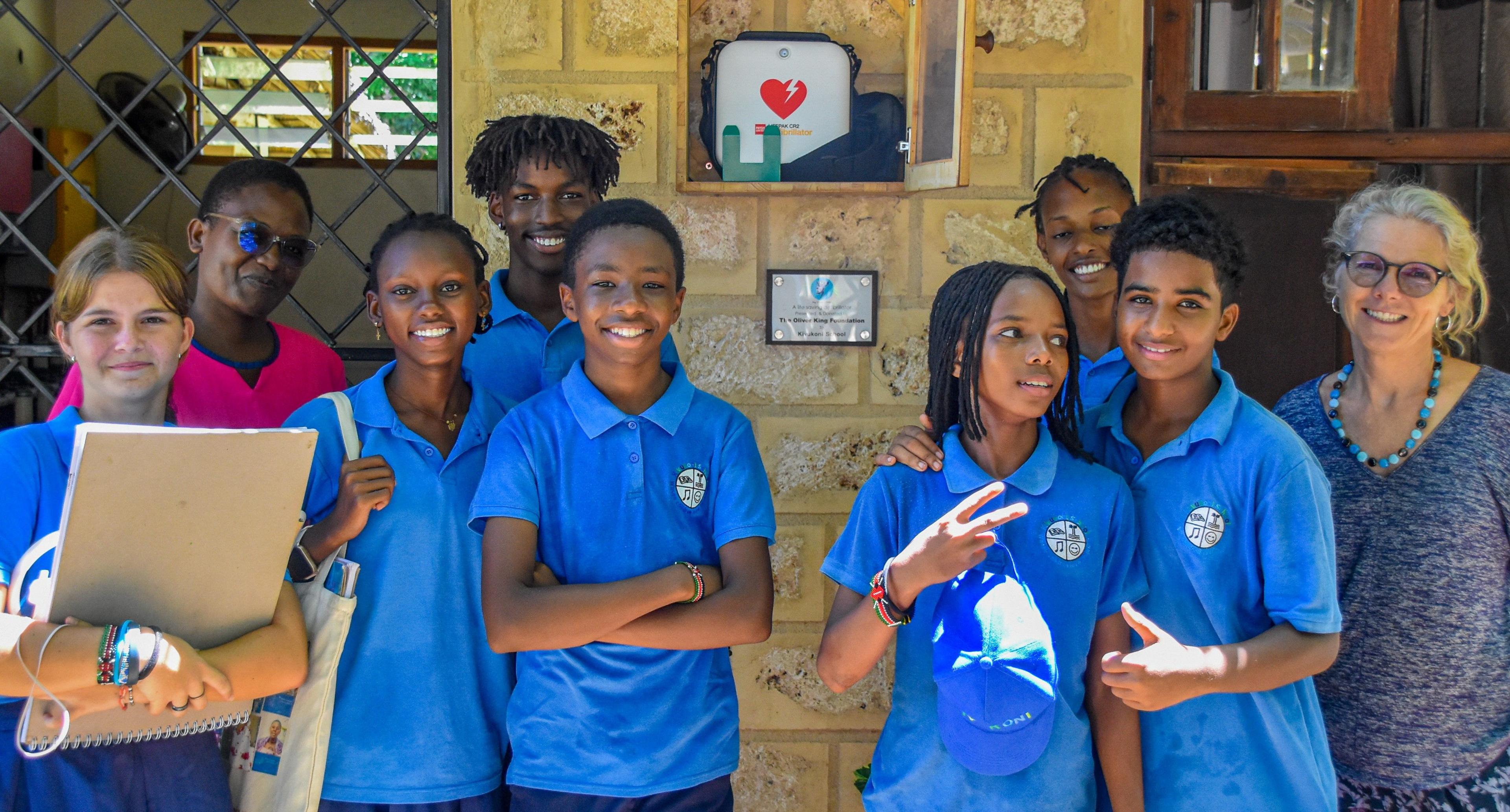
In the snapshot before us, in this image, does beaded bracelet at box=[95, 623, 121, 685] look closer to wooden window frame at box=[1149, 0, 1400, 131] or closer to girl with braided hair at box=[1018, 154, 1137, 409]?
girl with braided hair at box=[1018, 154, 1137, 409]

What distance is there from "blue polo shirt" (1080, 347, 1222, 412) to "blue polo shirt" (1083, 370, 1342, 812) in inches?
18.2

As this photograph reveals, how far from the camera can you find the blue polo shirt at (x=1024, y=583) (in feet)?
6.06

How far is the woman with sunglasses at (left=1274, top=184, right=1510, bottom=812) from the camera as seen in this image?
7.22ft

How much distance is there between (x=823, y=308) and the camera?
10.6 feet

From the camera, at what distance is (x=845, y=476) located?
128 inches

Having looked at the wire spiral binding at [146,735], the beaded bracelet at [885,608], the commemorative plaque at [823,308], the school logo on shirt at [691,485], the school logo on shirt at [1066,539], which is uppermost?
the commemorative plaque at [823,308]

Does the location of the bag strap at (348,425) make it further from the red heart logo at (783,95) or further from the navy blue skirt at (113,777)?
the red heart logo at (783,95)

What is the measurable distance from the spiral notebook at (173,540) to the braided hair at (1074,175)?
190 cm

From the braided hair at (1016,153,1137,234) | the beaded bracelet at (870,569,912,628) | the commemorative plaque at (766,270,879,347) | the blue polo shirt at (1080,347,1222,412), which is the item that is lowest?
the beaded bracelet at (870,569,912,628)

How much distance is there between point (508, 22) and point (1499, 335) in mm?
3197

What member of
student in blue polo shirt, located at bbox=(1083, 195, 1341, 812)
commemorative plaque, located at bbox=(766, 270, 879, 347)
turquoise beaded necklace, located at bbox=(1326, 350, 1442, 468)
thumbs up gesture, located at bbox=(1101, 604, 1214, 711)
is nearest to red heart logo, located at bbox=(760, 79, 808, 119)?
commemorative plaque, located at bbox=(766, 270, 879, 347)

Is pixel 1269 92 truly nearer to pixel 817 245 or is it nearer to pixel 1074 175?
pixel 1074 175

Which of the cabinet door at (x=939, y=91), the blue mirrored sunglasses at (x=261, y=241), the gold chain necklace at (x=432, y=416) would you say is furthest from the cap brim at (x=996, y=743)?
the blue mirrored sunglasses at (x=261, y=241)

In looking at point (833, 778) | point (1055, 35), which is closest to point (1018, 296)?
point (1055, 35)
